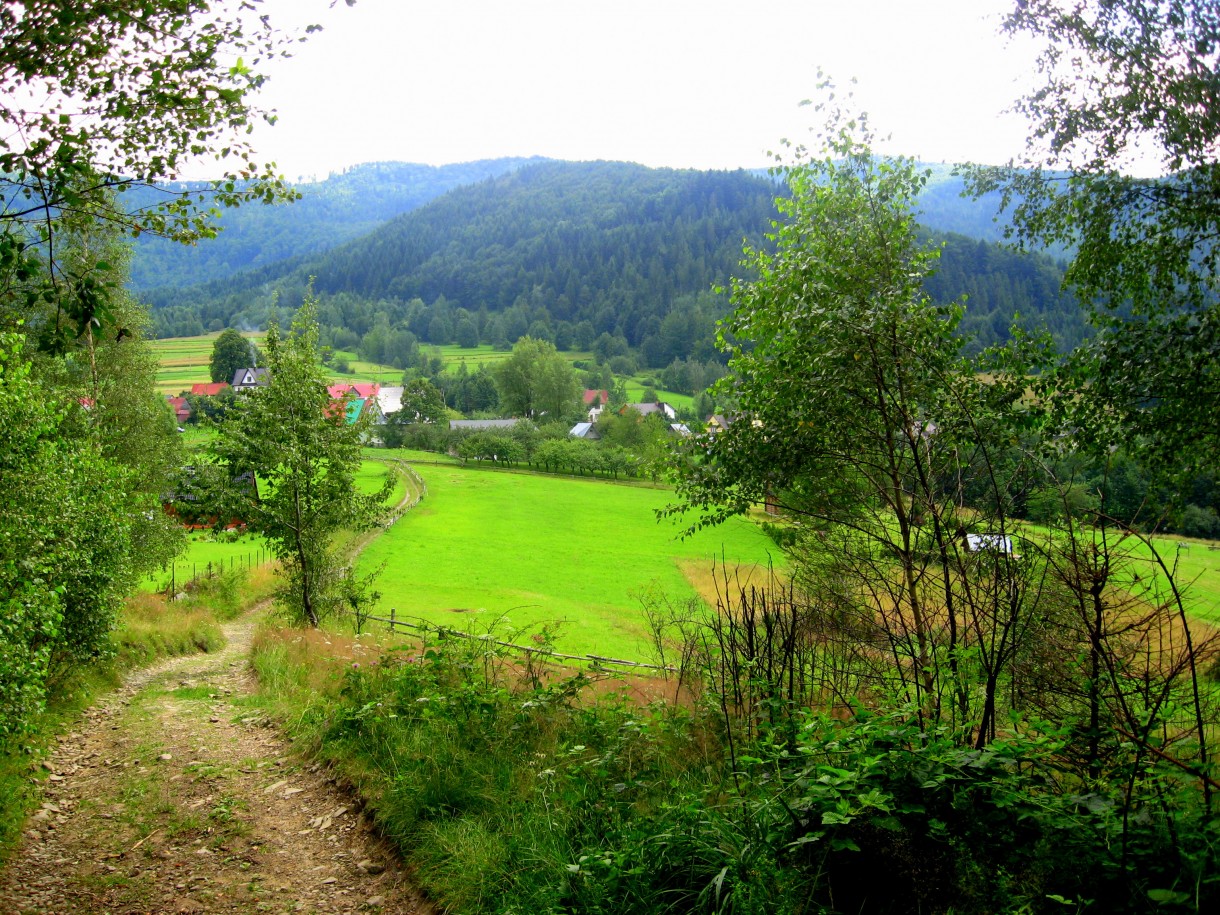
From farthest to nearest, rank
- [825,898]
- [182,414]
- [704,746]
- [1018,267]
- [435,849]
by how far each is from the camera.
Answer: [1018,267]
[182,414]
[704,746]
[435,849]
[825,898]

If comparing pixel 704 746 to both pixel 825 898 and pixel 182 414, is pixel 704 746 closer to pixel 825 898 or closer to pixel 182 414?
pixel 825 898

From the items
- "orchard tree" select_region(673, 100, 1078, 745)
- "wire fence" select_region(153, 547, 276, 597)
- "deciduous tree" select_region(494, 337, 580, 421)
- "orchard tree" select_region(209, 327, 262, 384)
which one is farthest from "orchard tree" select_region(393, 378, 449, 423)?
"orchard tree" select_region(673, 100, 1078, 745)

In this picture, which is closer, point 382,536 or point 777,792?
point 777,792

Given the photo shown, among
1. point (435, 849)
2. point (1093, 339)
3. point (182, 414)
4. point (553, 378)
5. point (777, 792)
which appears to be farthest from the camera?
point (553, 378)

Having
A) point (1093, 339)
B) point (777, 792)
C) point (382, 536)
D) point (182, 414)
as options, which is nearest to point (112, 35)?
point (777, 792)

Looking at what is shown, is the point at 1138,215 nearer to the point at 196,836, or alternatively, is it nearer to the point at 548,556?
the point at 196,836

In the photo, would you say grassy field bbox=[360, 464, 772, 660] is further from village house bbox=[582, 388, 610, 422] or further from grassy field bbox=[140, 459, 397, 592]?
village house bbox=[582, 388, 610, 422]

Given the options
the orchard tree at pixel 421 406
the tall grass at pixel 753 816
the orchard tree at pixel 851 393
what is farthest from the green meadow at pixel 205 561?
the orchard tree at pixel 421 406

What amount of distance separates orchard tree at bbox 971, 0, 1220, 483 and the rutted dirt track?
25.7 ft

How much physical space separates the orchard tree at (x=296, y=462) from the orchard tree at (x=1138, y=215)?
528 inches

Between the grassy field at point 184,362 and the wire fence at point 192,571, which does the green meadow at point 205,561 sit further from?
the grassy field at point 184,362

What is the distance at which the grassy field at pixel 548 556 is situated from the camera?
1303 inches

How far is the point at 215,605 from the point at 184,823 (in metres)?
21.0

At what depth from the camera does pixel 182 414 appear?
87062 mm
